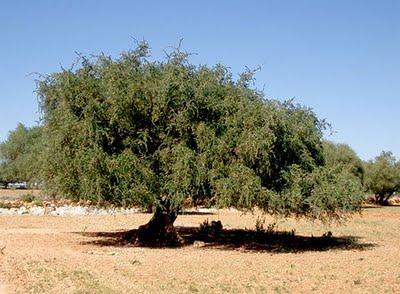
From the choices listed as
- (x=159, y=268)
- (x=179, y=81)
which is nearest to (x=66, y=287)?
(x=159, y=268)

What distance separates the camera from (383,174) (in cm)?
8462

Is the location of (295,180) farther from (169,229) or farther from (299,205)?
(169,229)

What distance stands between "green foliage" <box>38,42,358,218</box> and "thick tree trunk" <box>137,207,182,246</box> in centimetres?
219

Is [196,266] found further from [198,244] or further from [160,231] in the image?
[160,231]

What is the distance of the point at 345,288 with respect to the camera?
52.1 feet

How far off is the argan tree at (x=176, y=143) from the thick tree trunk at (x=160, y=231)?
207 centimetres

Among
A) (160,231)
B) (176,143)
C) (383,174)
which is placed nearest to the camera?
(176,143)

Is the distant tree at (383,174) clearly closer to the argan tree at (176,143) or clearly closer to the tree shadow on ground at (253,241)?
the tree shadow on ground at (253,241)

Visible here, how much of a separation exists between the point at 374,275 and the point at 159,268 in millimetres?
6963

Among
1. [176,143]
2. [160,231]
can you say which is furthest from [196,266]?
[160,231]

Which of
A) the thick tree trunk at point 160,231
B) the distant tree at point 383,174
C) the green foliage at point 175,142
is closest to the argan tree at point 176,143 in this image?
the green foliage at point 175,142

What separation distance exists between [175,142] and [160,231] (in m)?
5.55

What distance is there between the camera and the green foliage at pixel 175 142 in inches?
933

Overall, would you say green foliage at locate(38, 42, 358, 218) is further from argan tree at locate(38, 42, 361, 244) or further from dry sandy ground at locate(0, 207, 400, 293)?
dry sandy ground at locate(0, 207, 400, 293)
